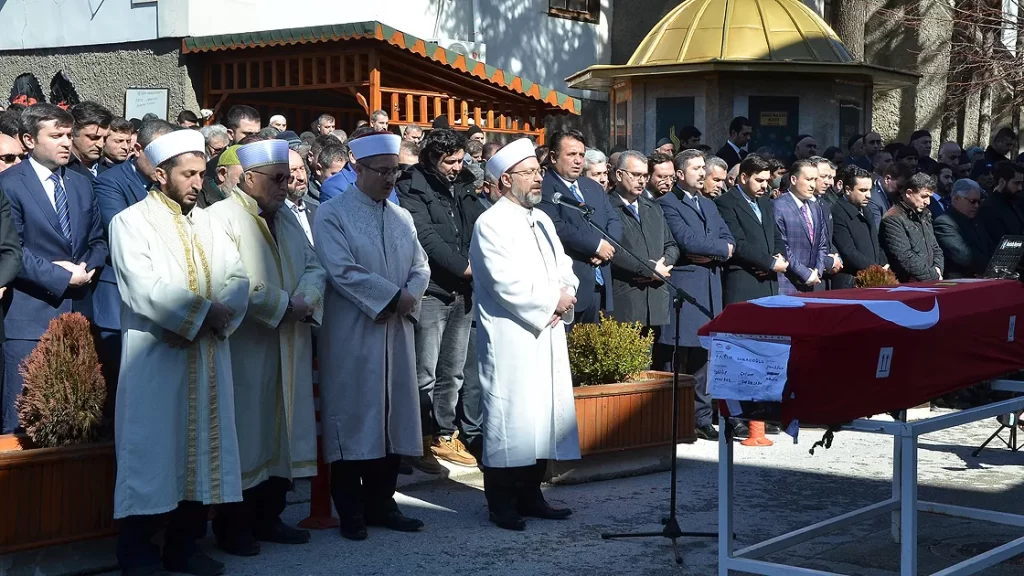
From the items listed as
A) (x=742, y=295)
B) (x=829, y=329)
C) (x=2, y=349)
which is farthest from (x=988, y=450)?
(x=2, y=349)

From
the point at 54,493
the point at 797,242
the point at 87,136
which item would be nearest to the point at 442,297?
the point at 87,136

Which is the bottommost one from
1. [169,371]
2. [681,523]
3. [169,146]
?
[681,523]

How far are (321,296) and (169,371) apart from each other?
97 centimetres

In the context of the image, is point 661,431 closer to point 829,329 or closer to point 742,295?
point 742,295

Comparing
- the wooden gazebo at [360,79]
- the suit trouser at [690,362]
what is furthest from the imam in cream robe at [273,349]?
the wooden gazebo at [360,79]

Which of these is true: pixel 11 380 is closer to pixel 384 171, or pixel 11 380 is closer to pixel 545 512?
pixel 384 171

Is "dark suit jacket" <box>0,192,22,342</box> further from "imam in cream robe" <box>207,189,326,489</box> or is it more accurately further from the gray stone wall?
the gray stone wall

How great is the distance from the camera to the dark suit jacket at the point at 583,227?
8.88 m

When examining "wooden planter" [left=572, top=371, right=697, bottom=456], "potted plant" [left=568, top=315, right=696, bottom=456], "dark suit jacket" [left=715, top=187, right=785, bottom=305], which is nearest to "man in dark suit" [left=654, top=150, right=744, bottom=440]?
"dark suit jacket" [left=715, top=187, right=785, bottom=305]

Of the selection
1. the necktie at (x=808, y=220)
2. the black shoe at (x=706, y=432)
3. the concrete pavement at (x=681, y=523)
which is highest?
the necktie at (x=808, y=220)

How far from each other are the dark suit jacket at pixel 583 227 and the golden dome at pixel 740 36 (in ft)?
29.7

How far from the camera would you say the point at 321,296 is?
21.9 feet

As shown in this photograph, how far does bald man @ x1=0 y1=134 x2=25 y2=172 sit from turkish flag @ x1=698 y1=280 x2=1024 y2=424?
409 cm

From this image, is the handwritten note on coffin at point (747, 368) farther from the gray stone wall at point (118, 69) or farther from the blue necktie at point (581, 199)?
the gray stone wall at point (118, 69)
